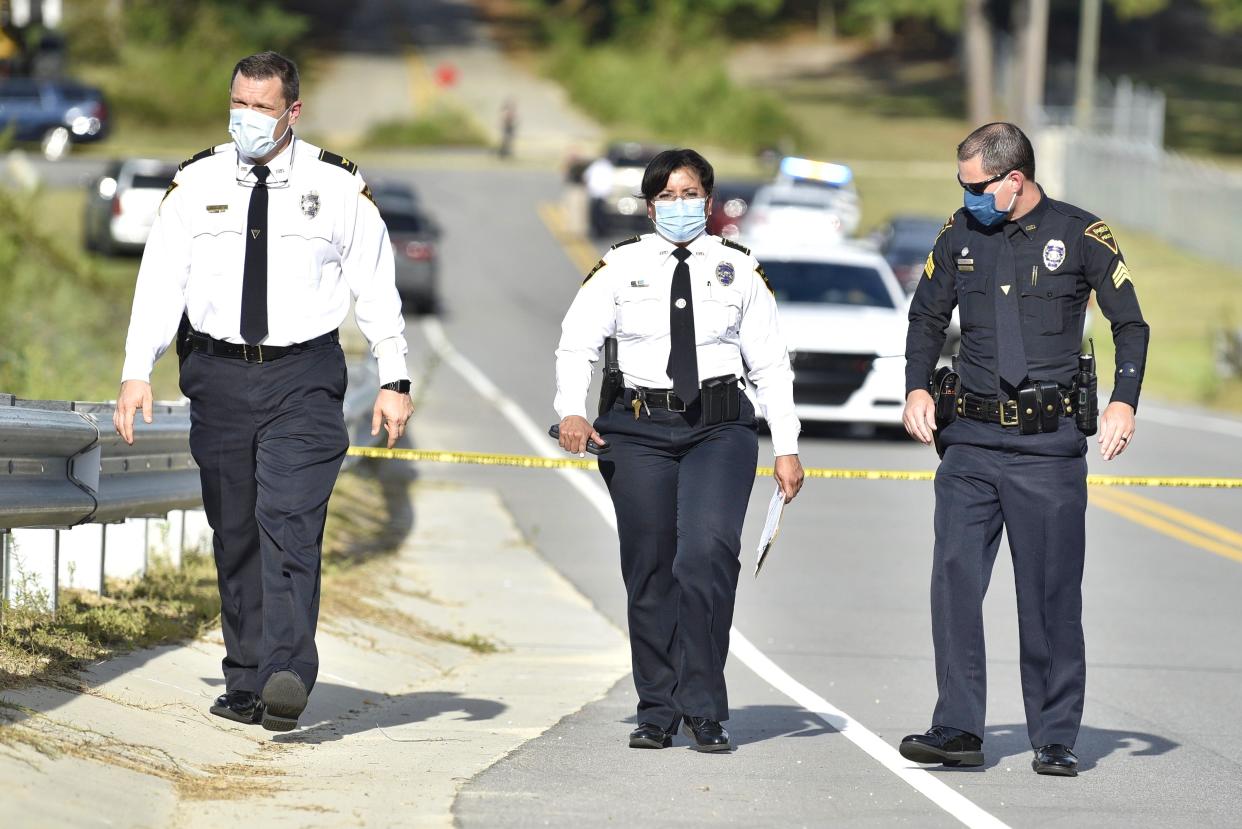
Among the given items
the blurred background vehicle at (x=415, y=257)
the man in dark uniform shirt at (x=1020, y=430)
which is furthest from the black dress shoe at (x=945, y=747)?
the blurred background vehicle at (x=415, y=257)

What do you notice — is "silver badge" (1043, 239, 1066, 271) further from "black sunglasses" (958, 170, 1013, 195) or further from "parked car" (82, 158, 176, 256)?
"parked car" (82, 158, 176, 256)

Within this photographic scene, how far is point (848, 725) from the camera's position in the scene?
26.6ft

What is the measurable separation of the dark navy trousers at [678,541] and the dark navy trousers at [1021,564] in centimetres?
69

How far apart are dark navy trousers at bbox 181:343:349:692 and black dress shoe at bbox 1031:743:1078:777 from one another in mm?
2358

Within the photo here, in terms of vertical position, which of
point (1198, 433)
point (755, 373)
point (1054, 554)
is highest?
point (755, 373)

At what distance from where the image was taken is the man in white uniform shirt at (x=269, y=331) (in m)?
7.07

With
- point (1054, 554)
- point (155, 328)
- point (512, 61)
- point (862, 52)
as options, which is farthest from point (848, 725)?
point (862, 52)

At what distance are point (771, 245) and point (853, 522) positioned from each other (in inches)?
304

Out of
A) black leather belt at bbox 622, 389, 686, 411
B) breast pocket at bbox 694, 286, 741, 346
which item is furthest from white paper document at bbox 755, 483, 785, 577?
breast pocket at bbox 694, 286, 741, 346

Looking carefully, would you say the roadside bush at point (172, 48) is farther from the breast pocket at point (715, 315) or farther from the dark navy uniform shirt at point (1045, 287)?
the dark navy uniform shirt at point (1045, 287)

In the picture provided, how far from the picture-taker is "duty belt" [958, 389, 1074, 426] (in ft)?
23.6

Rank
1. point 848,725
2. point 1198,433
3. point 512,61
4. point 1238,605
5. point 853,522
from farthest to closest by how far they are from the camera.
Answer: point 512,61 → point 1198,433 → point 853,522 → point 1238,605 → point 848,725

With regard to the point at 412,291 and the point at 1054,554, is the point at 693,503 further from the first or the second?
the point at 412,291

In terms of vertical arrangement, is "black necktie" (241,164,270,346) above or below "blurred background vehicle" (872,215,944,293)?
above
